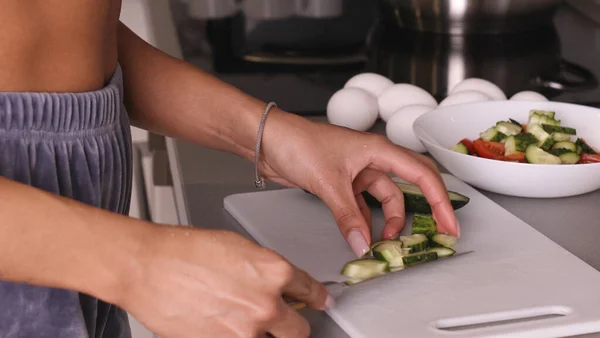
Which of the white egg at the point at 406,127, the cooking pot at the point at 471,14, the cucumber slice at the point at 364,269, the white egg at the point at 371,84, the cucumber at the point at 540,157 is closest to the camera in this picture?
the cucumber slice at the point at 364,269

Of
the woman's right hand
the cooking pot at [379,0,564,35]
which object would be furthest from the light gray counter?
the cooking pot at [379,0,564,35]

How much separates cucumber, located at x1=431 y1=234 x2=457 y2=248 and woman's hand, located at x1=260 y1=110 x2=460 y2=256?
0.6 inches

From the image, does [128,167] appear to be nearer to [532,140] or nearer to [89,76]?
[89,76]

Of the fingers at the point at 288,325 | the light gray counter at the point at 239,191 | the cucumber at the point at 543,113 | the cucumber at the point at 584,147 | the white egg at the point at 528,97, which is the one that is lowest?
the light gray counter at the point at 239,191

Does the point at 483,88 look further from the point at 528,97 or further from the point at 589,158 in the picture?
the point at 589,158

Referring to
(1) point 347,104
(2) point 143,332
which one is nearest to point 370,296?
(1) point 347,104

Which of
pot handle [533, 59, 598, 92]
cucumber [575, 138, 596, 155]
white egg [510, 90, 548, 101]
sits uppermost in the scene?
white egg [510, 90, 548, 101]

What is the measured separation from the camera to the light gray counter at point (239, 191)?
1.08m

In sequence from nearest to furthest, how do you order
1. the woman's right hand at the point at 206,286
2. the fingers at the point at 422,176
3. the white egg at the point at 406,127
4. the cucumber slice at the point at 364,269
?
the woman's right hand at the point at 206,286 < the cucumber slice at the point at 364,269 < the fingers at the point at 422,176 < the white egg at the point at 406,127

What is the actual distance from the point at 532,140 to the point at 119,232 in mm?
668

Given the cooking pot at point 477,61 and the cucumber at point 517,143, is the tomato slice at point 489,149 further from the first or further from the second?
the cooking pot at point 477,61

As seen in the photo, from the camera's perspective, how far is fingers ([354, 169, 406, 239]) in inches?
41.9

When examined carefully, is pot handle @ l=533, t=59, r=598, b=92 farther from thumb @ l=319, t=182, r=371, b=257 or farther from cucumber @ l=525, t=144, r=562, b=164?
thumb @ l=319, t=182, r=371, b=257

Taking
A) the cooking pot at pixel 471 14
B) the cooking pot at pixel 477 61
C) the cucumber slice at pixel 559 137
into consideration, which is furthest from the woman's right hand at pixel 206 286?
the cooking pot at pixel 471 14
